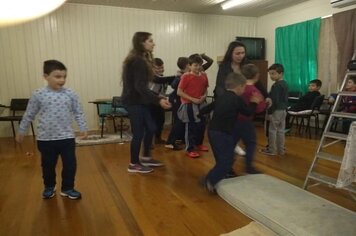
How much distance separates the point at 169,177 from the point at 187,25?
14.7ft

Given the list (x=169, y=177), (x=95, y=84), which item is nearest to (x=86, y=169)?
(x=169, y=177)

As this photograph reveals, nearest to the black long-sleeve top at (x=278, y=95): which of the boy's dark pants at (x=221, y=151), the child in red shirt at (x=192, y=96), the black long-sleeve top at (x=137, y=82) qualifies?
the child in red shirt at (x=192, y=96)

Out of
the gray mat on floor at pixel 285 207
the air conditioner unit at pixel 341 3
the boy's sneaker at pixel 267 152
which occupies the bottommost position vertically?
the boy's sneaker at pixel 267 152

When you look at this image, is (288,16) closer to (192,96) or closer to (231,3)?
(231,3)

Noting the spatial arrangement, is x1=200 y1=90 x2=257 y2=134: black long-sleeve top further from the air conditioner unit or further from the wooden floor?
the air conditioner unit

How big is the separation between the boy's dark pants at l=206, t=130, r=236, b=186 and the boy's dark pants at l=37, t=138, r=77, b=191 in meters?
1.18

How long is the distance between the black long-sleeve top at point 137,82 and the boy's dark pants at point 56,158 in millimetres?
723

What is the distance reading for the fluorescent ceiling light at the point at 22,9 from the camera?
20.7 inches

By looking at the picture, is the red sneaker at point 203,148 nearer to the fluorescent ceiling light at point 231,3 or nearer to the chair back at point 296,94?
the chair back at point 296,94

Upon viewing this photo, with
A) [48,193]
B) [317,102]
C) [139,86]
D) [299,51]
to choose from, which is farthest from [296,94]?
[48,193]

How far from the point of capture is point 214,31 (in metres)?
6.71

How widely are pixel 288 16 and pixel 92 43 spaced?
4.18 metres

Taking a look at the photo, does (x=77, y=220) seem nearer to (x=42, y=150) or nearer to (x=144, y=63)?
(x=42, y=150)

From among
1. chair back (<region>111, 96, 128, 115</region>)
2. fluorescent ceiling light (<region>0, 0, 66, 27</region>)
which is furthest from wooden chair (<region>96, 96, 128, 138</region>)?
fluorescent ceiling light (<region>0, 0, 66, 27</region>)
